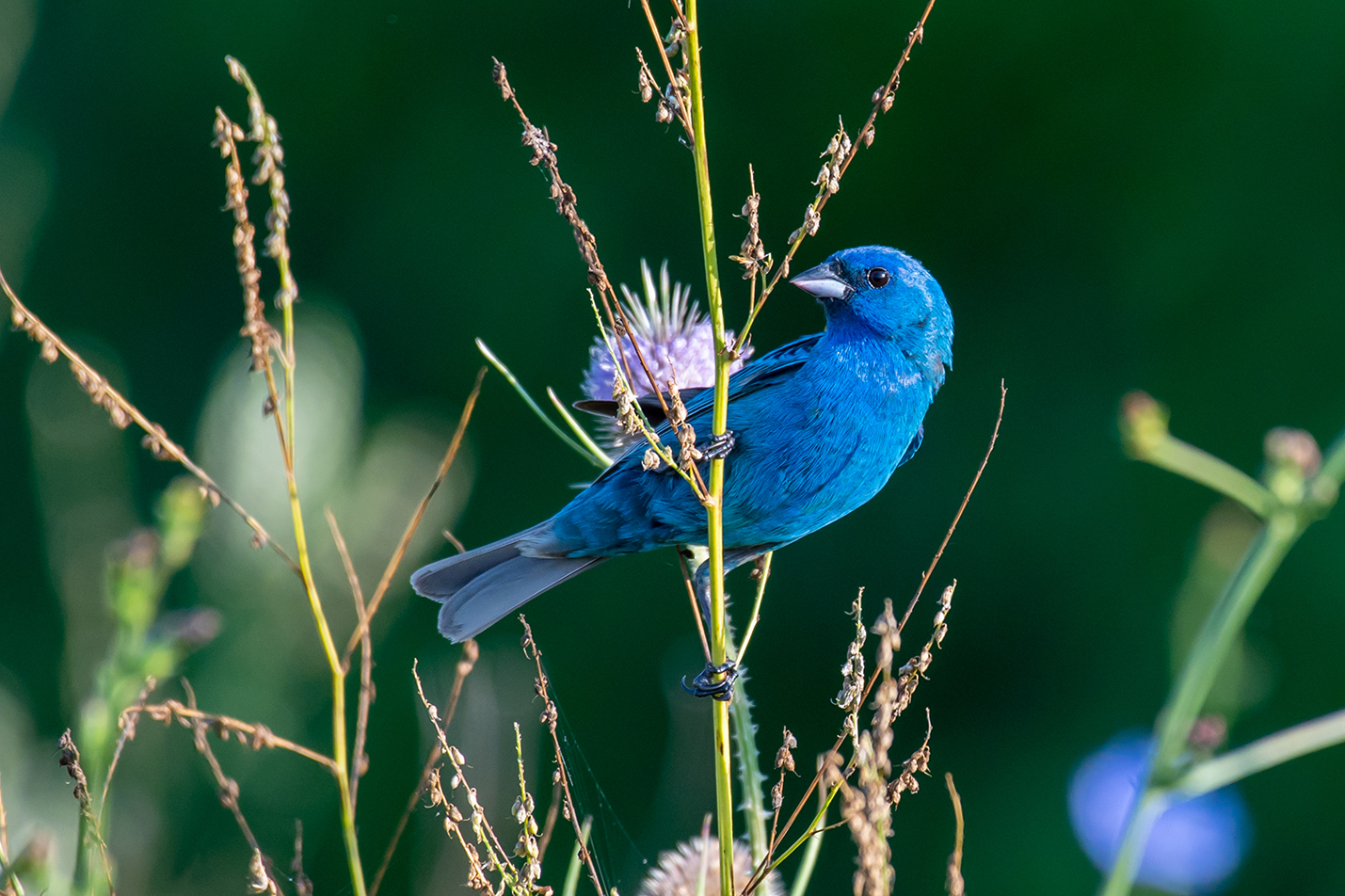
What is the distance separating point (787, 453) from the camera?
1.47m

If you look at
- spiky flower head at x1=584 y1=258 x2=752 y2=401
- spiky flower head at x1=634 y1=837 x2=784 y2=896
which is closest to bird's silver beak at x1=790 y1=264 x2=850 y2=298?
spiky flower head at x1=584 y1=258 x2=752 y2=401

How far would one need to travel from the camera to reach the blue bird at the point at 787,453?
1.48m

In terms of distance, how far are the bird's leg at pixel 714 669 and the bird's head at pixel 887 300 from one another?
31cm

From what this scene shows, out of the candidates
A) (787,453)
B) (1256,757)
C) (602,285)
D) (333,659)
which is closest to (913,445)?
(787,453)

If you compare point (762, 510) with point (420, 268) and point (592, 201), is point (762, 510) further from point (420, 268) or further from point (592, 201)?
point (420, 268)

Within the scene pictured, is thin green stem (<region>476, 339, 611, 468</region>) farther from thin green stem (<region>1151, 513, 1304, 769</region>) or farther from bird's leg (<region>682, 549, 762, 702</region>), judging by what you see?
thin green stem (<region>1151, 513, 1304, 769</region>)

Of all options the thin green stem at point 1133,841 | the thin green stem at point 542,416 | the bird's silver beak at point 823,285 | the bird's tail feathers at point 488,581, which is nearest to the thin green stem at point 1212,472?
the thin green stem at point 1133,841

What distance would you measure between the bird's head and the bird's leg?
0.31m

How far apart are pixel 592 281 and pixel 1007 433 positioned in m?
2.37

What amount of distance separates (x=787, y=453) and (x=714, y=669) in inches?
21.0

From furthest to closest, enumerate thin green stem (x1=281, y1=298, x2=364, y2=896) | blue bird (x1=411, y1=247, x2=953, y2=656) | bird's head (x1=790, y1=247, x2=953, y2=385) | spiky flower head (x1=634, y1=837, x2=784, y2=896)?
bird's head (x1=790, y1=247, x2=953, y2=385) < blue bird (x1=411, y1=247, x2=953, y2=656) < spiky flower head (x1=634, y1=837, x2=784, y2=896) < thin green stem (x1=281, y1=298, x2=364, y2=896)

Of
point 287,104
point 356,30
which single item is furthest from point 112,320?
point 356,30

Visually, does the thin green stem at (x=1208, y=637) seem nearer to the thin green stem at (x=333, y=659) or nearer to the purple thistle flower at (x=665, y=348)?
the thin green stem at (x=333, y=659)

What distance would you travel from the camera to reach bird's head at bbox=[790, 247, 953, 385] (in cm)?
161
